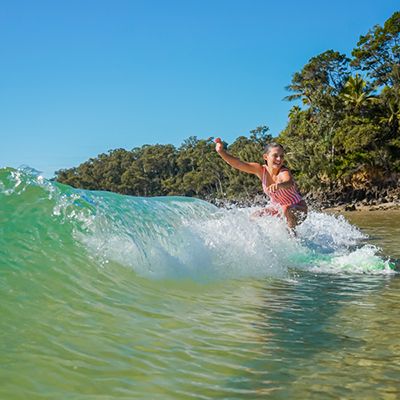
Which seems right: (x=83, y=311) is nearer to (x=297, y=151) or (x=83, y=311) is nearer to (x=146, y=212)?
(x=146, y=212)

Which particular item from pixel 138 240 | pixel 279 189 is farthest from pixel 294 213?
pixel 138 240

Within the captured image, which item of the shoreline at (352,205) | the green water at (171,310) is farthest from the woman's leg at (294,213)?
the shoreline at (352,205)

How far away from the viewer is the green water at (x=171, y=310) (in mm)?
2271

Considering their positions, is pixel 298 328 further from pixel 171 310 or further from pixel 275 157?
pixel 275 157

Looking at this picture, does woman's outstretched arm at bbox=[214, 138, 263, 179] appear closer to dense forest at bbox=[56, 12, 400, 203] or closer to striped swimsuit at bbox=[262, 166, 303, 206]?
striped swimsuit at bbox=[262, 166, 303, 206]

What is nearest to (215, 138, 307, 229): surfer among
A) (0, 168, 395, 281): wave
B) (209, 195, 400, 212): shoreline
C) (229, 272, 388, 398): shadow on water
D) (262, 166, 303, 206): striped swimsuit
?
(262, 166, 303, 206): striped swimsuit

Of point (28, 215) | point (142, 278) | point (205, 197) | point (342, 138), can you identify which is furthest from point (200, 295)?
point (205, 197)

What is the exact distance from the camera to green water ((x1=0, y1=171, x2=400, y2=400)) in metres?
2.27

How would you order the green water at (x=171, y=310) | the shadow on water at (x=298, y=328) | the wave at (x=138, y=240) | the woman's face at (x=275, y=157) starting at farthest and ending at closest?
the woman's face at (x=275, y=157), the wave at (x=138, y=240), the shadow on water at (x=298, y=328), the green water at (x=171, y=310)

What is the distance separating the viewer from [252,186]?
187 feet

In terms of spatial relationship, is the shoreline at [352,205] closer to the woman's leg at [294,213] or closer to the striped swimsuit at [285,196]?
the woman's leg at [294,213]

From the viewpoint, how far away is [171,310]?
Result: 3.65m

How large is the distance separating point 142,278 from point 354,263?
3.25 meters

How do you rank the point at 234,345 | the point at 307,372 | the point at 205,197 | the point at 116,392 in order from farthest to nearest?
the point at 205,197 < the point at 234,345 < the point at 307,372 < the point at 116,392
